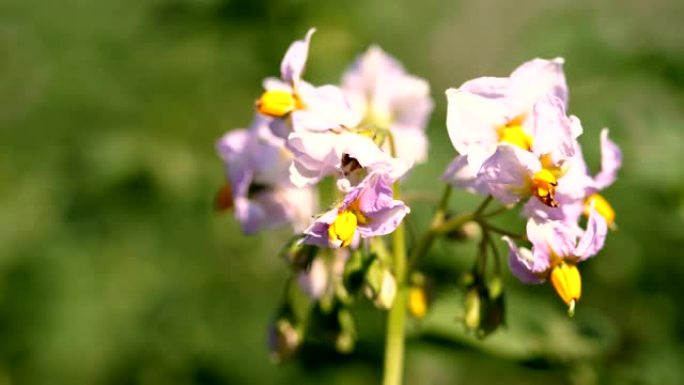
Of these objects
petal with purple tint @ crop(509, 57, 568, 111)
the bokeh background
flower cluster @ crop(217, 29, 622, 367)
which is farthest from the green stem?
the bokeh background

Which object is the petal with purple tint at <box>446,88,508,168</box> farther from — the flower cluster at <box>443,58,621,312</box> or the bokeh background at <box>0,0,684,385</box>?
the bokeh background at <box>0,0,684,385</box>

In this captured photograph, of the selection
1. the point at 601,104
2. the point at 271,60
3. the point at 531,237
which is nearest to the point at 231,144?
the point at 531,237

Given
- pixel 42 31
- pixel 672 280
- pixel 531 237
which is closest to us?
pixel 531 237

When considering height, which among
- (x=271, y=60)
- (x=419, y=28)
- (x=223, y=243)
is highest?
(x=419, y=28)

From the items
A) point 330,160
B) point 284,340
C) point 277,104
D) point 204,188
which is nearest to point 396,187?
point 330,160

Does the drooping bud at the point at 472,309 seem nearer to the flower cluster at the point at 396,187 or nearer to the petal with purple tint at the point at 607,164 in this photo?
the flower cluster at the point at 396,187

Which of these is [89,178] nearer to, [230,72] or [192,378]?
[230,72]
